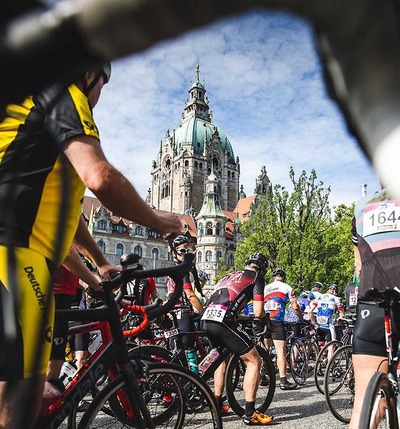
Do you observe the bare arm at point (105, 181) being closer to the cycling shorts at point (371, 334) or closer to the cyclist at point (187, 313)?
the cycling shorts at point (371, 334)

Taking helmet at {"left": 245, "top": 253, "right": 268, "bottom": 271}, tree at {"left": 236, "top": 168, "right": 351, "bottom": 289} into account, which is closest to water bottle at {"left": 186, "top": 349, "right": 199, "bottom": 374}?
helmet at {"left": 245, "top": 253, "right": 268, "bottom": 271}

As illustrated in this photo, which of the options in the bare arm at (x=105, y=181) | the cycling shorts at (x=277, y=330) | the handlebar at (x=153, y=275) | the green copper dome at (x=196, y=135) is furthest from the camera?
the green copper dome at (x=196, y=135)

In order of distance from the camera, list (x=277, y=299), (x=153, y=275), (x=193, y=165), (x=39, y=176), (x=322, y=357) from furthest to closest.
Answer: (x=193, y=165) < (x=277, y=299) < (x=322, y=357) < (x=153, y=275) < (x=39, y=176)

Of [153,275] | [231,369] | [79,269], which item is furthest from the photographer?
[231,369]

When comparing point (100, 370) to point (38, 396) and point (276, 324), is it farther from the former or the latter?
point (276, 324)

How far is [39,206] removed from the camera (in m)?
1.66

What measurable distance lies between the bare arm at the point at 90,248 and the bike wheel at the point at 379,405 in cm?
167

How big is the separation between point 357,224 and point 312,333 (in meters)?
7.73

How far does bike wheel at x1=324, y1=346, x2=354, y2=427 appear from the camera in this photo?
5.63 meters

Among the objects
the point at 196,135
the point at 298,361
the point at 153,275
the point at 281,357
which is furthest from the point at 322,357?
the point at 196,135

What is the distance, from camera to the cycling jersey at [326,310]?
416 inches

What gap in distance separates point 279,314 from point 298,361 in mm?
1305

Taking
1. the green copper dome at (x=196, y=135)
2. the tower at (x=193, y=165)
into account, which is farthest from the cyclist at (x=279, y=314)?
the green copper dome at (x=196, y=135)

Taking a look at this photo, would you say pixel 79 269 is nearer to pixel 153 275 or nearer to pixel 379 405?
Answer: pixel 153 275
